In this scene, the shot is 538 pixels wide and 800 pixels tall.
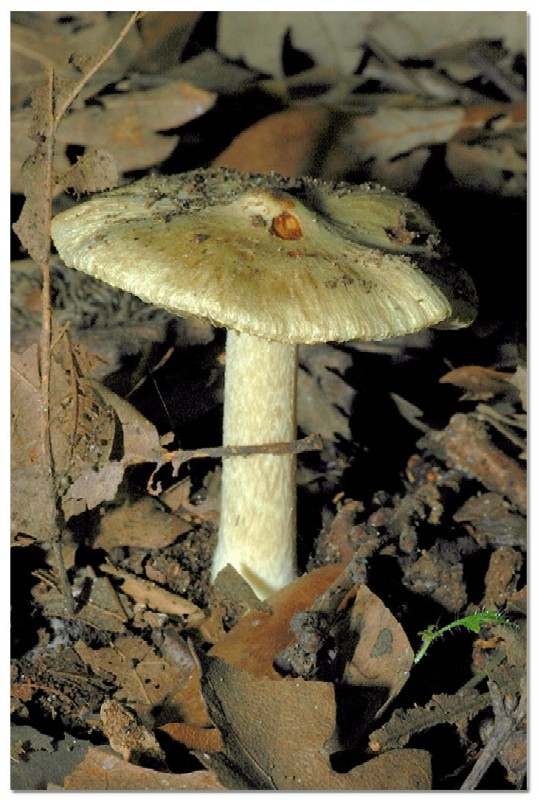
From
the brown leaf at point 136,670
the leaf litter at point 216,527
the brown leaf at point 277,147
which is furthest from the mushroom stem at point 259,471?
the brown leaf at point 277,147

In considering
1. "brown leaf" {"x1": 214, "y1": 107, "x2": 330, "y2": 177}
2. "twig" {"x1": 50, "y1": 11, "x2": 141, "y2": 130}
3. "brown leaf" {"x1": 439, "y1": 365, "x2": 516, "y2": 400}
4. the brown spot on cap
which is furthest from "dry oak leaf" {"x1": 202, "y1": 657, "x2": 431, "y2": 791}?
"brown leaf" {"x1": 214, "y1": 107, "x2": 330, "y2": 177}

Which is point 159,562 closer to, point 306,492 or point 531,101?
point 306,492

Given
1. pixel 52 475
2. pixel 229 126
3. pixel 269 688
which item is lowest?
pixel 269 688

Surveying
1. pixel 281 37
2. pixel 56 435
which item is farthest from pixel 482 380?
pixel 281 37

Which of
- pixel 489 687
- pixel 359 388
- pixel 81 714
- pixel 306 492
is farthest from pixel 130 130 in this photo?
pixel 489 687

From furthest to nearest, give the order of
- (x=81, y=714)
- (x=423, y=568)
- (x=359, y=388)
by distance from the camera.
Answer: (x=359, y=388) → (x=423, y=568) → (x=81, y=714)

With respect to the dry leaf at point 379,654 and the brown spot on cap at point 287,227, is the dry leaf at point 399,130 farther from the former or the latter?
the dry leaf at point 379,654
